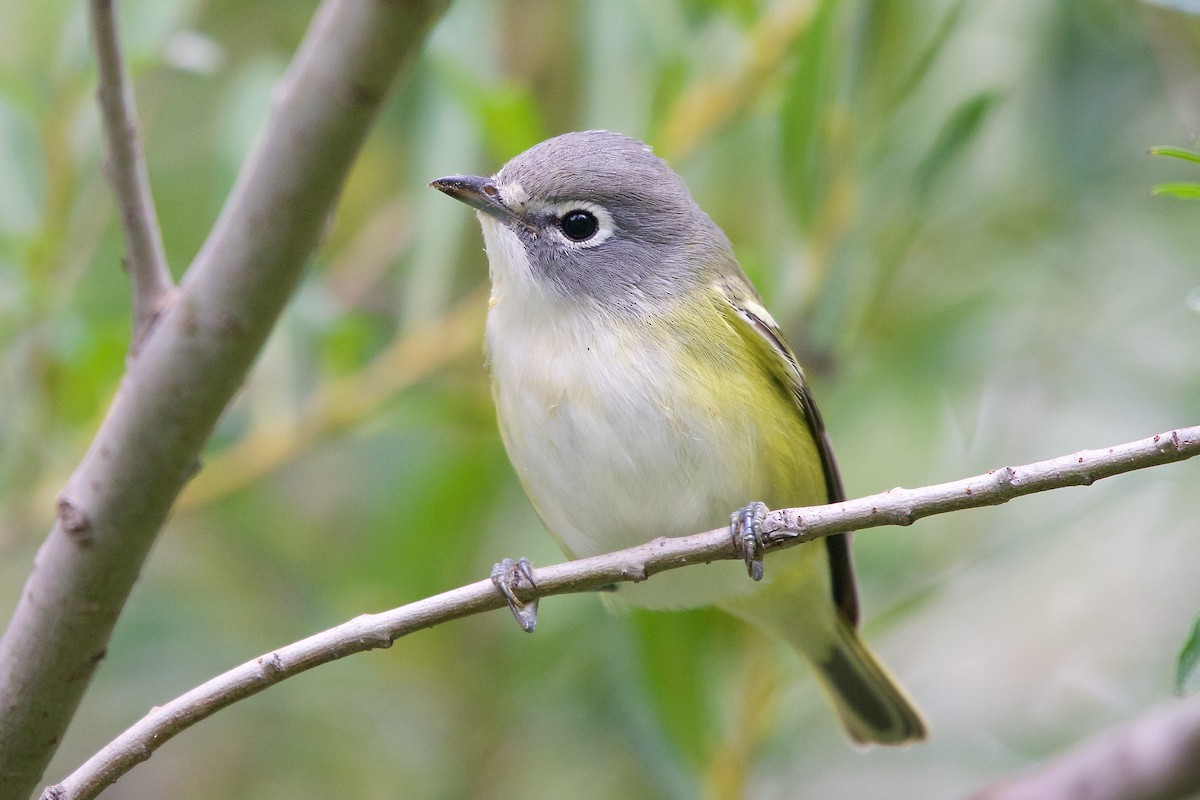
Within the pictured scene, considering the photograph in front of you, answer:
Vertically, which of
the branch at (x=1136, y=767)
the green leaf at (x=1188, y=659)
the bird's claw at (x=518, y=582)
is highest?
the bird's claw at (x=518, y=582)

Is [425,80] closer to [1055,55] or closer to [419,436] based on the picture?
[419,436]

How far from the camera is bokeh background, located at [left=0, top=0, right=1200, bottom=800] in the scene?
363 cm

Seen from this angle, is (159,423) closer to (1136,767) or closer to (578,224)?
(578,224)

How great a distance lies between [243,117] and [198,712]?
82.9 inches

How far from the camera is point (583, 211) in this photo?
3301mm

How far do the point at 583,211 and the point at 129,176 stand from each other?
1.17m

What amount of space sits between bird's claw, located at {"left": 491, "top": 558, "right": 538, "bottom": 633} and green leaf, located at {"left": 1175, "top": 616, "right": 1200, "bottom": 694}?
1127 mm

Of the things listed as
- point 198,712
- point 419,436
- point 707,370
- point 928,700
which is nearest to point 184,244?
point 419,436

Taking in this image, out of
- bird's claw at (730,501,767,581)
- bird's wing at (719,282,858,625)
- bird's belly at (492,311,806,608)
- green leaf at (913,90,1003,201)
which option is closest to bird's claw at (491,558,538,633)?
bird's belly at (492,311,806,608)

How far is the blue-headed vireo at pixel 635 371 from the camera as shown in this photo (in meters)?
3.02

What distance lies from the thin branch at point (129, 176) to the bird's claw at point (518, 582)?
870mm

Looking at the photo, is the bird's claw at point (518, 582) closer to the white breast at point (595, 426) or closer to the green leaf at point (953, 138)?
the white breast at point (595, 426)

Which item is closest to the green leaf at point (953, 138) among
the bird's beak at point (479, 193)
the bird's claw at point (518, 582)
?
the bird's beak at point (479, 193)

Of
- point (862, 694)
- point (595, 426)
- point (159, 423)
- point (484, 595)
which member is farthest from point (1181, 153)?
point (862, 694)
